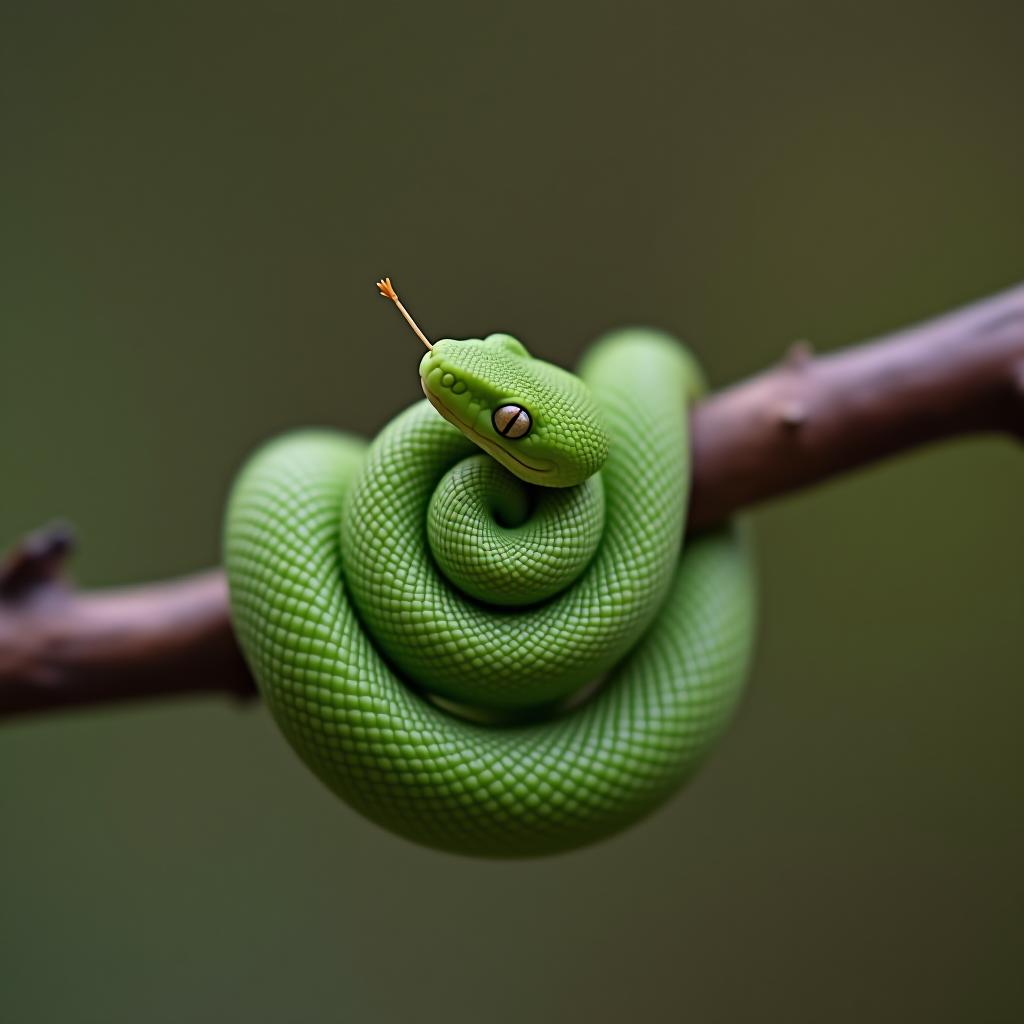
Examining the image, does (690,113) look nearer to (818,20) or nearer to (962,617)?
(818,20)

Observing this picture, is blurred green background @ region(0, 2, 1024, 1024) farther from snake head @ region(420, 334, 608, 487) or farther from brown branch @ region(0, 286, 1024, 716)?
snake head @ region(420, 334, 608, 487)

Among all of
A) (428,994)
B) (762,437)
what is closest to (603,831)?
(762,437)

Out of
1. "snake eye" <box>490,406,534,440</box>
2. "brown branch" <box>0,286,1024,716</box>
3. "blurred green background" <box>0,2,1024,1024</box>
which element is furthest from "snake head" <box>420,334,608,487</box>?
"blurred green background" <box>0,2,1024,1024</box>

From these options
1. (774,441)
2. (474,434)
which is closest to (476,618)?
(474,434)

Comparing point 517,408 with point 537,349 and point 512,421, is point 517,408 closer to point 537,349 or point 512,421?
point 512,421

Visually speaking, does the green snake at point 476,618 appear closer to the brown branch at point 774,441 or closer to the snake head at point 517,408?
the snake head at point 517,408

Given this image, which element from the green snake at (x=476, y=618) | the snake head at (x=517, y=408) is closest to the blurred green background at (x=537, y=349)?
the green snake at (x=476, y=618)
